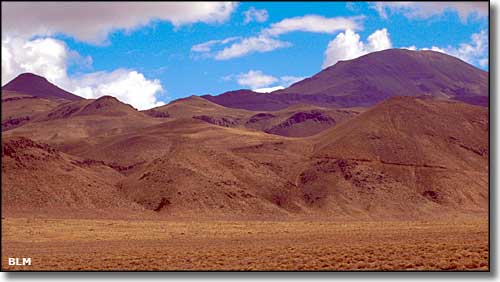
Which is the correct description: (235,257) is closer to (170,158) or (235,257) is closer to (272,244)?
(272,244)

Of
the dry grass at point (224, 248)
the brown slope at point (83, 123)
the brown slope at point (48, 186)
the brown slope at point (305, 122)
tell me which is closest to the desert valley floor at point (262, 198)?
the dry grass at point (224, 248)

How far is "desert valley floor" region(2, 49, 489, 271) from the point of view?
106ft

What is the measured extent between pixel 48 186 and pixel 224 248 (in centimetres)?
3991

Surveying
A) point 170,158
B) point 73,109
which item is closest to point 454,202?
point 170,158

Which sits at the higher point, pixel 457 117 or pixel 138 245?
pixel 457 117

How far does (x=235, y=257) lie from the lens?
1246 inches

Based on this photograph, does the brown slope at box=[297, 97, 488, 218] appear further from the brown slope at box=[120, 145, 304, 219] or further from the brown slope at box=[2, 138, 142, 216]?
the brown slope at box=[2, 138, 142, 216]

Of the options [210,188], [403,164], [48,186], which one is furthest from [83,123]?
[48,186]

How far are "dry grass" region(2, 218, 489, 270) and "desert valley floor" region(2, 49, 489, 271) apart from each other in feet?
0.36

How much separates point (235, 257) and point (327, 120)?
518 feet

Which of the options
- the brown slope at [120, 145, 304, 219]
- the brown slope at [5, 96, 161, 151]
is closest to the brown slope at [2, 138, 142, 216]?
the brown slope at [120, 145, 304, 219]

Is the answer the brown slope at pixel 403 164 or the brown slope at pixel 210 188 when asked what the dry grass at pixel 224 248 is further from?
the brown slope at pixel 403 164

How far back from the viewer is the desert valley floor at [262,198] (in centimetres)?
3238

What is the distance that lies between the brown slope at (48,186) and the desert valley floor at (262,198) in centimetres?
21
